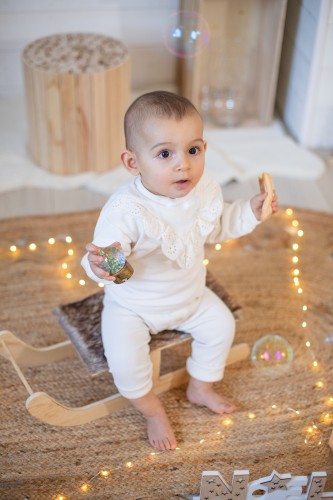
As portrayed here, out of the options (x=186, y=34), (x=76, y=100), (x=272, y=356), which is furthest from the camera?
(x=186, y=34)

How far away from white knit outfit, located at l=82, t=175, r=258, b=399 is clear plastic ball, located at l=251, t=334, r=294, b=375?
168 millimetres

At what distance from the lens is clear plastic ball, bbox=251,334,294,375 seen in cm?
143

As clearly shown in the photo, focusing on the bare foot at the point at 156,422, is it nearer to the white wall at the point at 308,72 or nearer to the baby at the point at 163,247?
the baby at the point at 163,247

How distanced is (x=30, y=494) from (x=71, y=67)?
1.22m

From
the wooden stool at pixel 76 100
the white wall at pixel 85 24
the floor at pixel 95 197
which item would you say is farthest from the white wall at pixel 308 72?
the wooden stool at pixel 76 100

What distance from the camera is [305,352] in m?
1.47

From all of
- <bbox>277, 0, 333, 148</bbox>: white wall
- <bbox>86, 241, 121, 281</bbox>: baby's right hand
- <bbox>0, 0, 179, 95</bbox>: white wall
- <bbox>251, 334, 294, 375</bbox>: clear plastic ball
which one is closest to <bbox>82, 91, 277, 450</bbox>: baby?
<bbox>86, 241, 121, 281</bbox>: baby's right hand

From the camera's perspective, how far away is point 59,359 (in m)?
1.44

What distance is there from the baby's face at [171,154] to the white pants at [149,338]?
25cm

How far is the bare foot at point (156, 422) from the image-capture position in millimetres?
1241

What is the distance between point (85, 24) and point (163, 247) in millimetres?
1467

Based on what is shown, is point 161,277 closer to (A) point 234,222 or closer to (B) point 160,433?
(A) point 234,222

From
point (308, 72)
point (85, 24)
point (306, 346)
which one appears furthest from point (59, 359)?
point (85, 24)

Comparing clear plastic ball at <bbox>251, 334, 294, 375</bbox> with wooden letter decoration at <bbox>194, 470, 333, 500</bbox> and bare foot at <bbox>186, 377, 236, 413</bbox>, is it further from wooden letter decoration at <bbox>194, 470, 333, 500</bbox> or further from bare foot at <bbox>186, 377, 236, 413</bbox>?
wooden letter decoration at <bbox>194, 470, 333, 500</bbox>
